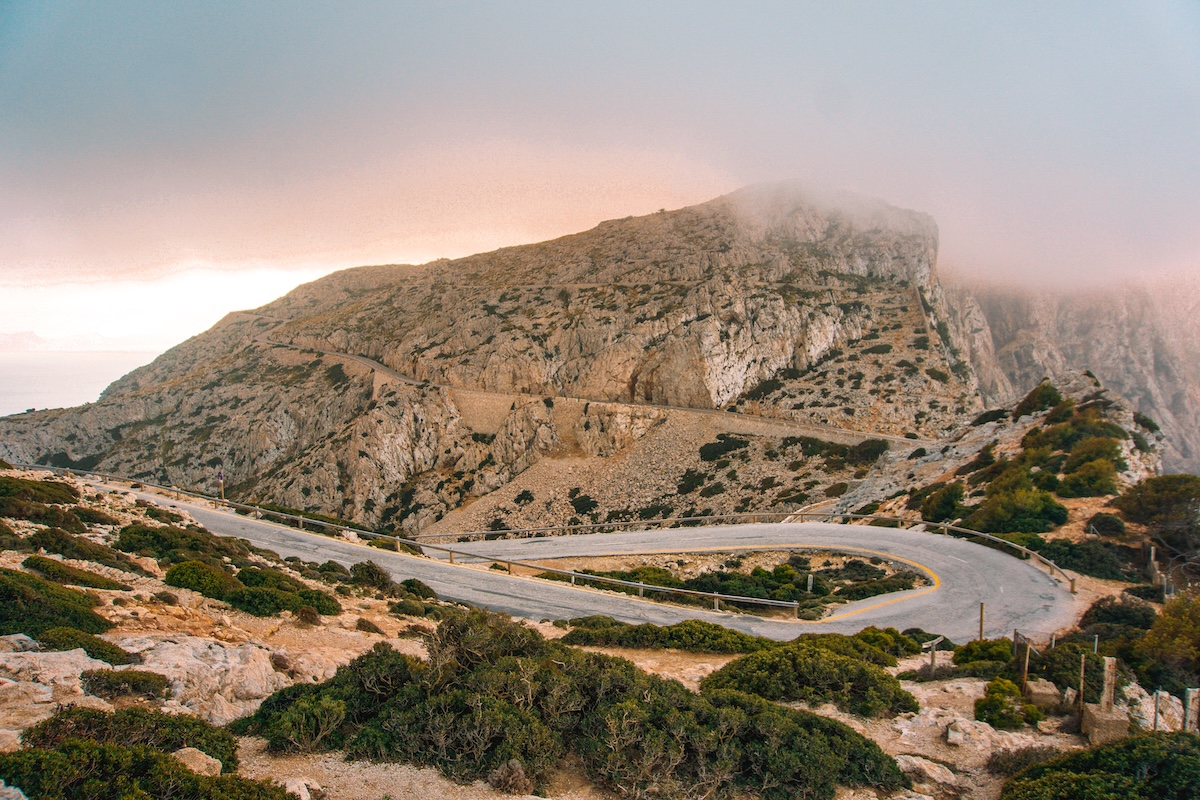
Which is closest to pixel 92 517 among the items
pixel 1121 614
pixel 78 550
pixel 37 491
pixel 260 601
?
pixel 37 491

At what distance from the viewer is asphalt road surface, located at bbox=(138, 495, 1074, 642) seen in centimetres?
1861

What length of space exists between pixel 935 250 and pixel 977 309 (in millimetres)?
20149

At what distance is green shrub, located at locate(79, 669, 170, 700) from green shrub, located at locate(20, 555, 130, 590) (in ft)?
16.3

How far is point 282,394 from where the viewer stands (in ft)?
261

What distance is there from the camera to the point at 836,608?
21.1 metres

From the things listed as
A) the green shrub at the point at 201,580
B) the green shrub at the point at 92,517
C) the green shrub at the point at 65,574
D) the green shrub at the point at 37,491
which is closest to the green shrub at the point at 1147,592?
the green shrub at the point at 201,580

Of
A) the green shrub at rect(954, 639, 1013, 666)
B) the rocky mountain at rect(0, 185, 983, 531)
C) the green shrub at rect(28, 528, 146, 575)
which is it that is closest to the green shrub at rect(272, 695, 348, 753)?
the green shrub at rect(28, 528, 146, 575)

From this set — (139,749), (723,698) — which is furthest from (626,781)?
(139,749)

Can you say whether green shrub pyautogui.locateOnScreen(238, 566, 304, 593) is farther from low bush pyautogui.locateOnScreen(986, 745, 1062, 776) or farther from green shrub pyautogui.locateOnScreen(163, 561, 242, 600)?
low bush pyautogui.locateOnScreen(986, 745, 1062, 776)

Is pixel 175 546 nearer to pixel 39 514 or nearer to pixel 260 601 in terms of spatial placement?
pixel 39 514

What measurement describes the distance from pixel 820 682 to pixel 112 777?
9.10m

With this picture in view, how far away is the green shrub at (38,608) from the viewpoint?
8094 millimetres

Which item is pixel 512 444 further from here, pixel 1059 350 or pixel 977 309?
pixel 1059 350

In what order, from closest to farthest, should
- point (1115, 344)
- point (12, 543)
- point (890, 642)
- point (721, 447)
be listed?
1. point (12, 543)
2. point (890, 642)
3. point (721, 447)
4. point (1115, 344)
